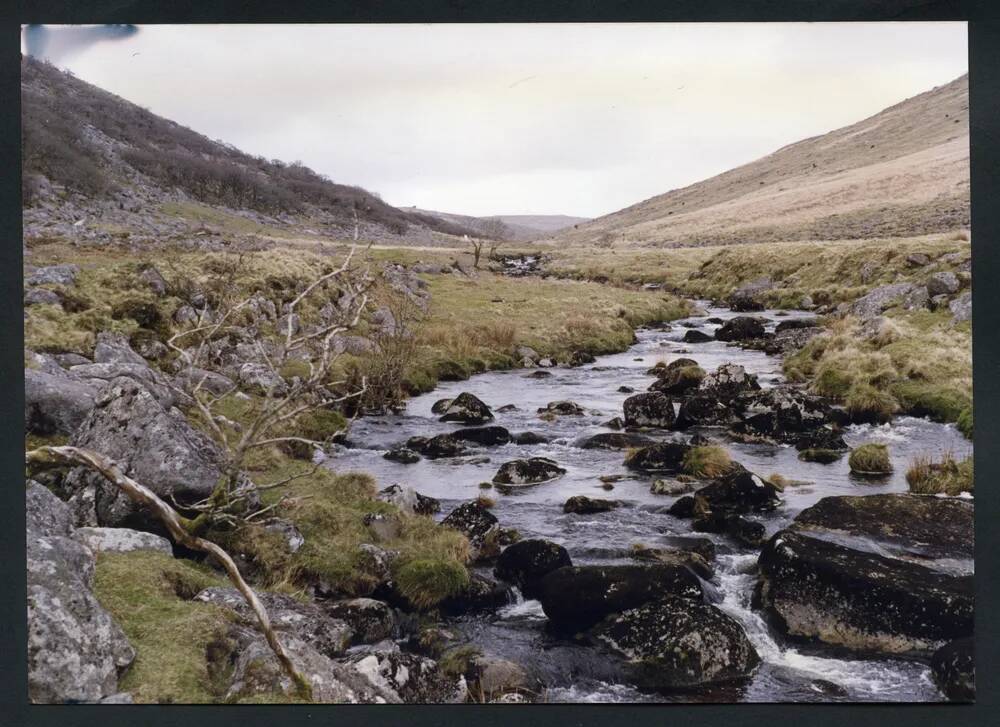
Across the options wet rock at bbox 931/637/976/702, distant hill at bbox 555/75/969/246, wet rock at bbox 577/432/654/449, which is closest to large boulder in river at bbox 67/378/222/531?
wet rock at bbox 577/432/654/449

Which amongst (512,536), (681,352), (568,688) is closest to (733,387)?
(681,352)

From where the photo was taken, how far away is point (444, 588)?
6059 millimetres

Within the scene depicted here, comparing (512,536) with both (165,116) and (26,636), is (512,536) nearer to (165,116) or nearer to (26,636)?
(26,636)

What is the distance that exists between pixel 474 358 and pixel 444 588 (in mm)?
2520

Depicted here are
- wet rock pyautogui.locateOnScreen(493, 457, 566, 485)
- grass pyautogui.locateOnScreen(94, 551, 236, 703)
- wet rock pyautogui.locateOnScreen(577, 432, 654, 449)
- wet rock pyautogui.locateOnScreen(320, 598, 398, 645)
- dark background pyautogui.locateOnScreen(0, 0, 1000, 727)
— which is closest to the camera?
grass pyautogui.locateOnScreen(94, 551, 236, 703)

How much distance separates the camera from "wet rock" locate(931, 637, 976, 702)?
5500 mm

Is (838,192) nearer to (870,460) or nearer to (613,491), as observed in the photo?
(870,460)

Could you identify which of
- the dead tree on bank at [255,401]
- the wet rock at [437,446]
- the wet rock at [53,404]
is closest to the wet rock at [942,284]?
the wet rock at [437,446]

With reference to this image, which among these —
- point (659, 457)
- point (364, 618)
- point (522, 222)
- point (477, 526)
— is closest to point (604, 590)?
point (477, 526)

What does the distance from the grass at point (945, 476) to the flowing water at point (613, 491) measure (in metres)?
0.10

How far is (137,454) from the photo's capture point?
5797 mm

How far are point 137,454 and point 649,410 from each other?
4.80 metres

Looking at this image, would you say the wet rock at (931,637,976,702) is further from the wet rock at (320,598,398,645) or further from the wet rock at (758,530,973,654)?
the wet rock at (320,598,398,645)

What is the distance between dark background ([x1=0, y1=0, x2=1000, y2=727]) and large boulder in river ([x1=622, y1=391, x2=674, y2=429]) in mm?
2593
